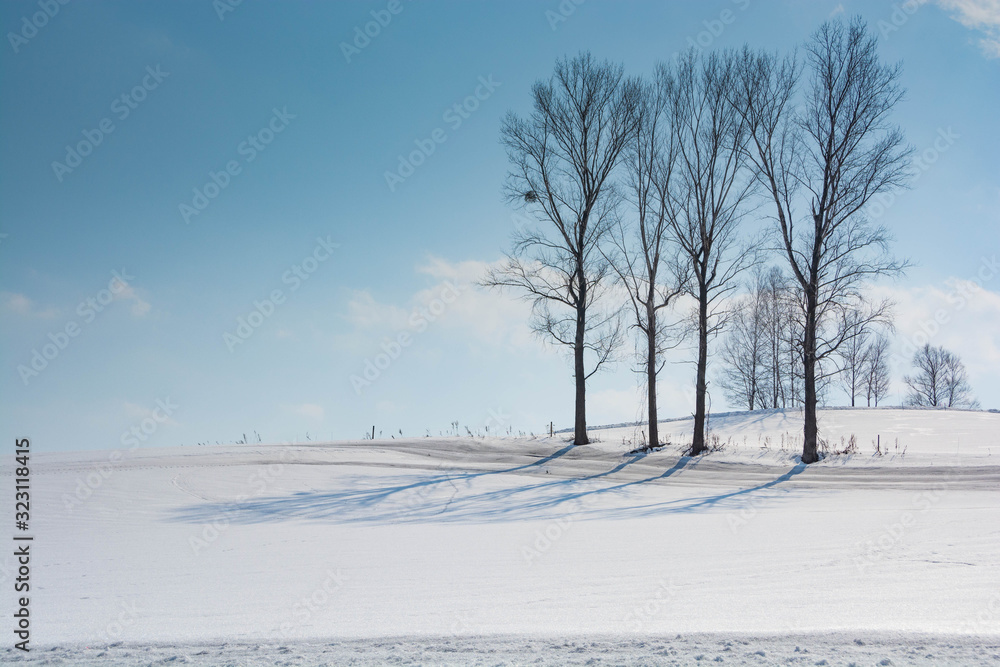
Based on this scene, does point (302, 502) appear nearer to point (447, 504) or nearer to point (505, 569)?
point (447, 504)

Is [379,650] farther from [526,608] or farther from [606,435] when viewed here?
[606,435]

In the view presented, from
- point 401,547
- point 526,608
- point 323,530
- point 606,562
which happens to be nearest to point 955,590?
point 606,562

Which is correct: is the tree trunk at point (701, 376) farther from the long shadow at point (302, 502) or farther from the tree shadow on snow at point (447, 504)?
the long shadow at point (302, 502)

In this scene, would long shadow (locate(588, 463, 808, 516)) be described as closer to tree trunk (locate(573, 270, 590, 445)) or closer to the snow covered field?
the snow covered field

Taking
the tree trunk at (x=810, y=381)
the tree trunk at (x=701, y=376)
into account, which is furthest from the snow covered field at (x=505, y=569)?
the tree trunk at (x=701, y=376)

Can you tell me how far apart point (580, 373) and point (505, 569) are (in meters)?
15.7

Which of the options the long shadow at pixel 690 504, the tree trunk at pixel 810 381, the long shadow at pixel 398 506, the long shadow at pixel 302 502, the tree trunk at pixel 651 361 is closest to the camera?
the long shadow at pixel 398 506

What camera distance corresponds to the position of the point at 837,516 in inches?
390

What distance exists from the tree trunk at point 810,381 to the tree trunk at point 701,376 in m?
2.98

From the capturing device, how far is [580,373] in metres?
21.9

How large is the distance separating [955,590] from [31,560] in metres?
9.64

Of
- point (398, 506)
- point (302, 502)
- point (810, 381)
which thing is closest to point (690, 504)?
point (398, 506)

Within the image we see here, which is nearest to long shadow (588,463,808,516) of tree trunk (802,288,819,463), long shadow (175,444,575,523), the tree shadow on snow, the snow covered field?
the tree shadow on snow

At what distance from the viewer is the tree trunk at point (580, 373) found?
2192 centimetres
